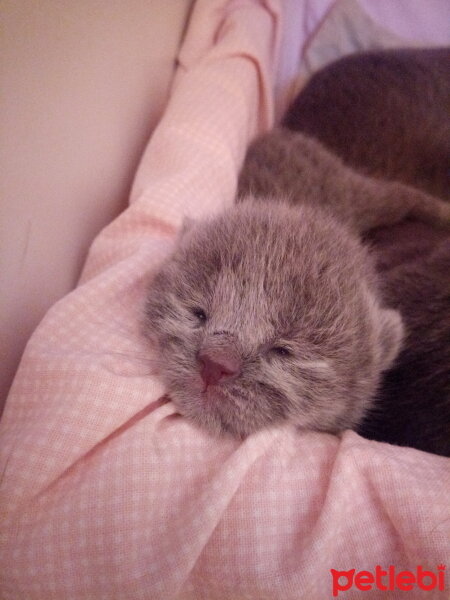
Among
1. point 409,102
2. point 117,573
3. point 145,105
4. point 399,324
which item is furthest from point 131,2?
point 117,573

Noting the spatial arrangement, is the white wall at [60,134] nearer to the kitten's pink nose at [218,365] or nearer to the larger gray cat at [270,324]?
the larger gray cat at [270,324]

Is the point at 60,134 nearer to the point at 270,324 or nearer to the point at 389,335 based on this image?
the point at 270,324

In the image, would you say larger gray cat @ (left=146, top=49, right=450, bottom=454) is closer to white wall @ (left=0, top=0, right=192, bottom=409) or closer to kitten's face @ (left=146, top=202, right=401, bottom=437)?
kitten's face @ (left=146, top=202, right=401, bottom=437)

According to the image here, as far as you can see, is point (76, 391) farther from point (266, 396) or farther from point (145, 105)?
point (145, 105)

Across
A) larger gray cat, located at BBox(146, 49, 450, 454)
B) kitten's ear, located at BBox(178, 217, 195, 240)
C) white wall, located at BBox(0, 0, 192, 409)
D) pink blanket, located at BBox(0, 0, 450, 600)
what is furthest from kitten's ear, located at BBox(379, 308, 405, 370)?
white wall, located at BBox(0, 0, 192, 409)

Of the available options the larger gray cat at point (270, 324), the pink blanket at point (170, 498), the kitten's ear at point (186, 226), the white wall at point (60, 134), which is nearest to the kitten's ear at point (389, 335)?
the larger gray cat at point (270, 324)
